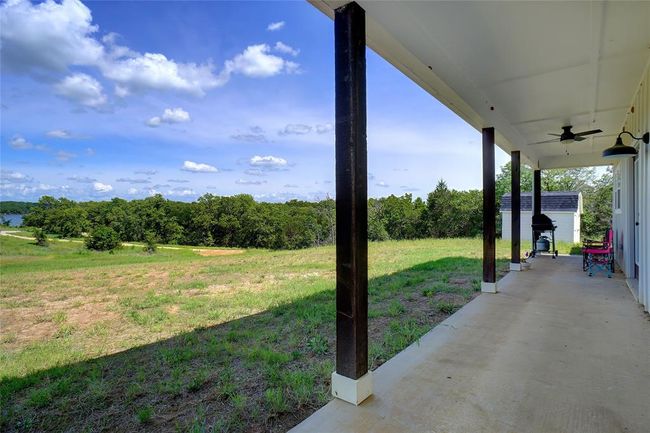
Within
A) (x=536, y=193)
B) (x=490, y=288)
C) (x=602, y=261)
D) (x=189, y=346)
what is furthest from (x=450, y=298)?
(x=536, y=193)

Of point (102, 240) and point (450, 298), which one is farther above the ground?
point (450, 298)

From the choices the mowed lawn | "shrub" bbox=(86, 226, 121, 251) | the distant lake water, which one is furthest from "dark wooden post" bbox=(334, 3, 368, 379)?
the distant lake water

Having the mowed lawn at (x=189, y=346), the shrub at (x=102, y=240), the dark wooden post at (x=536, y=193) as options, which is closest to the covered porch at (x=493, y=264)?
the mowed lawn at (x=189, y=346)

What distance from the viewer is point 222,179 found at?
30.3 metres

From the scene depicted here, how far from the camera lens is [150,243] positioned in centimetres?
2328

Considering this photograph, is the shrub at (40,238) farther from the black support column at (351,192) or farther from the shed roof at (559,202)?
the shed roof at (559,202)

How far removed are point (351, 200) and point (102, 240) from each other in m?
24.4

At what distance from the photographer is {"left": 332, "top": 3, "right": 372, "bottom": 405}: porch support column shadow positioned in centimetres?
198

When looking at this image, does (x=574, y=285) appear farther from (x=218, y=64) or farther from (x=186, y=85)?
(x=186, y=85)

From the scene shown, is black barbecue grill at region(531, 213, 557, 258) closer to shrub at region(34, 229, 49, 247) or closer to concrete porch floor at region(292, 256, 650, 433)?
concrete porch floor at region(292, 256, 650, 433)

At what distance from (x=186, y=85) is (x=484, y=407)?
15212 millimetres

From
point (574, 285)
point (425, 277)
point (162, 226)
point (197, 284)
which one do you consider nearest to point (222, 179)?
point (162, 226)

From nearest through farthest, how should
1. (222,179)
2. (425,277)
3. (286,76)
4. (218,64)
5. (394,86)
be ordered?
(394,86), (425,277), (286,76), (218,64), (222,179)

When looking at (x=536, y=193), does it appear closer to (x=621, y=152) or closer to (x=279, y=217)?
(x=621, y=152)
